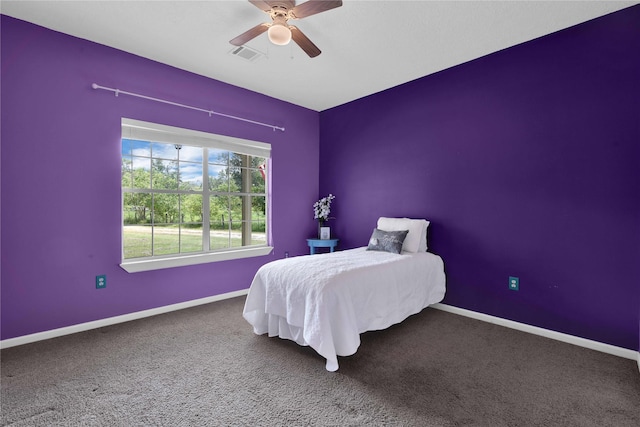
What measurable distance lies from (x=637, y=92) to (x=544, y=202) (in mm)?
1013

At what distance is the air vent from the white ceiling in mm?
46

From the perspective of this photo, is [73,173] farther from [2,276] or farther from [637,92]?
[637,92]

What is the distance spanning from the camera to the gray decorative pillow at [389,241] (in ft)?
10.7

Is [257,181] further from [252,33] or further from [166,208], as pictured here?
[252,33]

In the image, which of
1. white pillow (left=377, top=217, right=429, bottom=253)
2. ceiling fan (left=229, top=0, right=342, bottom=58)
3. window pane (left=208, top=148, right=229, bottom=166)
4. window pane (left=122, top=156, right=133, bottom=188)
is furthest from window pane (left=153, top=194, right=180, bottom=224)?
white pillow (left=377, top=217, right=429, bottom=253)

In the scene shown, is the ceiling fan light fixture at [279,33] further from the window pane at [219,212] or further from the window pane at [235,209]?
the window pane at [235,209]

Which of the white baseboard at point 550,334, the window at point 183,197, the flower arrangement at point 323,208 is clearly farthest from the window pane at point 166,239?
the white baseboard at point 550,334

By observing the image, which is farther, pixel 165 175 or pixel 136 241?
pixel 165 175

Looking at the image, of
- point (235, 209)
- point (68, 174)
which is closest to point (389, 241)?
point (235, 209)

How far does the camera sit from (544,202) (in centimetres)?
275

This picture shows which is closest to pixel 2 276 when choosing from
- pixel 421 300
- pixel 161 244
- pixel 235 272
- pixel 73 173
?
pixel 73 173

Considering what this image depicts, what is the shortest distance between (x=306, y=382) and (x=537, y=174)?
2679 mm

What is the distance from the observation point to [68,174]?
2.72 metres

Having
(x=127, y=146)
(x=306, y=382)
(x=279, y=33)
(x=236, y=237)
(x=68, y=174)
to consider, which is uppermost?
(x=279, y=33)
